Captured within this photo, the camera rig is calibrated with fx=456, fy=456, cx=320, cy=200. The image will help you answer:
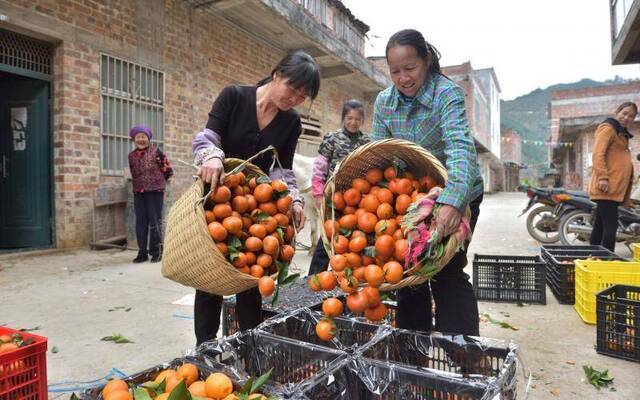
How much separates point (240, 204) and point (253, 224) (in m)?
0.11

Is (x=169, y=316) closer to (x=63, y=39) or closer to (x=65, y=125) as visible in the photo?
(x=65, y=125)

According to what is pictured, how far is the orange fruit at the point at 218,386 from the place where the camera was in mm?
1562

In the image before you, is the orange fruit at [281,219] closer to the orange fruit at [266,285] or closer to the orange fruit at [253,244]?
the orange fruit at [253,244]

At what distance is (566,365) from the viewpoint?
8.64ft

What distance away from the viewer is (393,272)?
1.61 metres

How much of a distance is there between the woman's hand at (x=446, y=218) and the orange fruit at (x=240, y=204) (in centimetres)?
85

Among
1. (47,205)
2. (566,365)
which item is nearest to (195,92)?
(47,205)

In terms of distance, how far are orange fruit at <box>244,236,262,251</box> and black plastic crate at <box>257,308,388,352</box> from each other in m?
0.42

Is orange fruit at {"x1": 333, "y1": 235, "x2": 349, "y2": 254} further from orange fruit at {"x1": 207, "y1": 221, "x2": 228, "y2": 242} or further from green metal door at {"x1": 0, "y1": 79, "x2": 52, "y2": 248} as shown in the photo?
green metal door at {"x1": 0, "y1": 79, "x2": 52, "y2": 248}

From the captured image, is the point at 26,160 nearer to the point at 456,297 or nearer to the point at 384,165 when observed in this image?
the point at 384,165

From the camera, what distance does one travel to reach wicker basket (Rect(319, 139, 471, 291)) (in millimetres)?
1659

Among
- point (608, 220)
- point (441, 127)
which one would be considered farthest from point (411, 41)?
point (608, 220)

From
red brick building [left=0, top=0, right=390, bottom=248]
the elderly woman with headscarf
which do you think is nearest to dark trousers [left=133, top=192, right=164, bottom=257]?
the elderly woman with headscarf

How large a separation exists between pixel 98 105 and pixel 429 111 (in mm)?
5754
